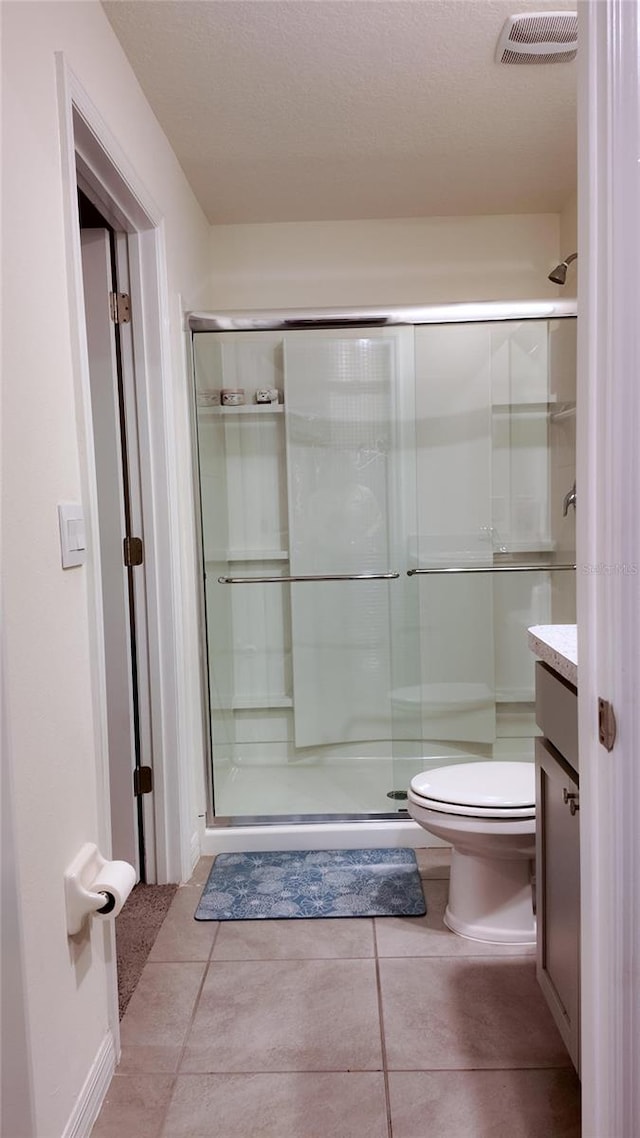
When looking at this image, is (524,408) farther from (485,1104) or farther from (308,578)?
(485,1104)

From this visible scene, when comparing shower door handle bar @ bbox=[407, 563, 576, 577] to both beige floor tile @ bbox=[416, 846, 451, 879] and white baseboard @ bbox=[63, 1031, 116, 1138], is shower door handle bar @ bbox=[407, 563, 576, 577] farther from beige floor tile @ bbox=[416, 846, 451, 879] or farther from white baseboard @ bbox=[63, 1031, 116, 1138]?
white baseboard @ bbox=[63, 1031, 116, 1138]

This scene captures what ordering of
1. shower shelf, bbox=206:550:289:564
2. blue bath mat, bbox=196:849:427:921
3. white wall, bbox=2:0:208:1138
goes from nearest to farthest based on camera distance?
white wall, bbox=2:0:208:1138
blue bath mat, bbox=196:849:427:921
shower shelf, bbox=206:550:289:564

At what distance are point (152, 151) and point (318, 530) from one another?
52.7 inches

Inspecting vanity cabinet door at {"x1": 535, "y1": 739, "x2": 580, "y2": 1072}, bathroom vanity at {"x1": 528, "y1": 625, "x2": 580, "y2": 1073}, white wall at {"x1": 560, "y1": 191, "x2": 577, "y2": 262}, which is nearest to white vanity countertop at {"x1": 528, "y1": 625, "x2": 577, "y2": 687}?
bathroom vanity at {"x1": 528, "y1": 625, "x2": 580, "y2": 1073}

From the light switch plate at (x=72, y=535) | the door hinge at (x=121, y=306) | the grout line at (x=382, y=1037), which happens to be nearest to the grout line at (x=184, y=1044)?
the grout line at (x=382, y=1037)

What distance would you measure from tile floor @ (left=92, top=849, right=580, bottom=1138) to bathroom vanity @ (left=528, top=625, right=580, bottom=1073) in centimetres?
19

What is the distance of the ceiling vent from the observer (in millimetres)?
1835

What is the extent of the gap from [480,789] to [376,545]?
1038 mm

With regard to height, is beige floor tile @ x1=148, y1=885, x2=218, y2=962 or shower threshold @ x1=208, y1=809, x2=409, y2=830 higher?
shower threshold @ x1=208, y1=809, x2=409, y2=830

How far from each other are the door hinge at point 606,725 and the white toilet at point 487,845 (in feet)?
3.58

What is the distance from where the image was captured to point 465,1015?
5.66ft

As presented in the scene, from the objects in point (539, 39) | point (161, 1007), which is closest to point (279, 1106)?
point (161, 1007)

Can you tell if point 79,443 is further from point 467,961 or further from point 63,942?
point 467,961

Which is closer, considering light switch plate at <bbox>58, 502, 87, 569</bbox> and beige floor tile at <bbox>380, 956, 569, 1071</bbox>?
light switch plate at <bbox>58, 502, 87, 569</bbox>
